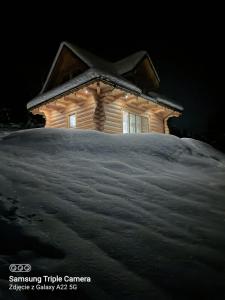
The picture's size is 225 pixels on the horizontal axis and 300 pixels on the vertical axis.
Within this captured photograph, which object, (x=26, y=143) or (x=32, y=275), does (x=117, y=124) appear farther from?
(x=32, y=275)

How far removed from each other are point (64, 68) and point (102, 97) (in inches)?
A: 190

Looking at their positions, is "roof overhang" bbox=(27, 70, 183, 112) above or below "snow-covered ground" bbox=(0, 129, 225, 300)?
above

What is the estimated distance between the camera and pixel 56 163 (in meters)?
7.80

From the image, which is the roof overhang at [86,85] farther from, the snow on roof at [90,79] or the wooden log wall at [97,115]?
the wooden log wall at [97,115]

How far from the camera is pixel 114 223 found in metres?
4.75

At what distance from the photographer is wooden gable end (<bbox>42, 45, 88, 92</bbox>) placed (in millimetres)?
18916

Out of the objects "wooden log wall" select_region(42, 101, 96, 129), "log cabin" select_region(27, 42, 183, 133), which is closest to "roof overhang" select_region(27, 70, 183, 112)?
"log cabin" select_region(27, 42, 183, 133)

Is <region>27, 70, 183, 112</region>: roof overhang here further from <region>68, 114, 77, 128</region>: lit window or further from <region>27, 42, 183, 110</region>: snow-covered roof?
<region>68, 114, 77, 128</region>: lit window

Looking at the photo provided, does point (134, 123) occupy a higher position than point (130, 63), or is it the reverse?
point (130, 63)

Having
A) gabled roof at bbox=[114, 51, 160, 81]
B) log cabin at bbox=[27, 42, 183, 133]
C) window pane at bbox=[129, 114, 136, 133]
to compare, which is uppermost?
gabled roof at bbox=[114, 51, 160, 81]

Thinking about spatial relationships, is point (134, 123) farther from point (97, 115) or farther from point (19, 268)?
point (19, 268)

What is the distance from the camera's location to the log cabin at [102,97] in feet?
51.8

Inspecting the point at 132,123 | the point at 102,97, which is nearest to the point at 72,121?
the point at 102,97

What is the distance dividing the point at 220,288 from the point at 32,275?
2168 mm
